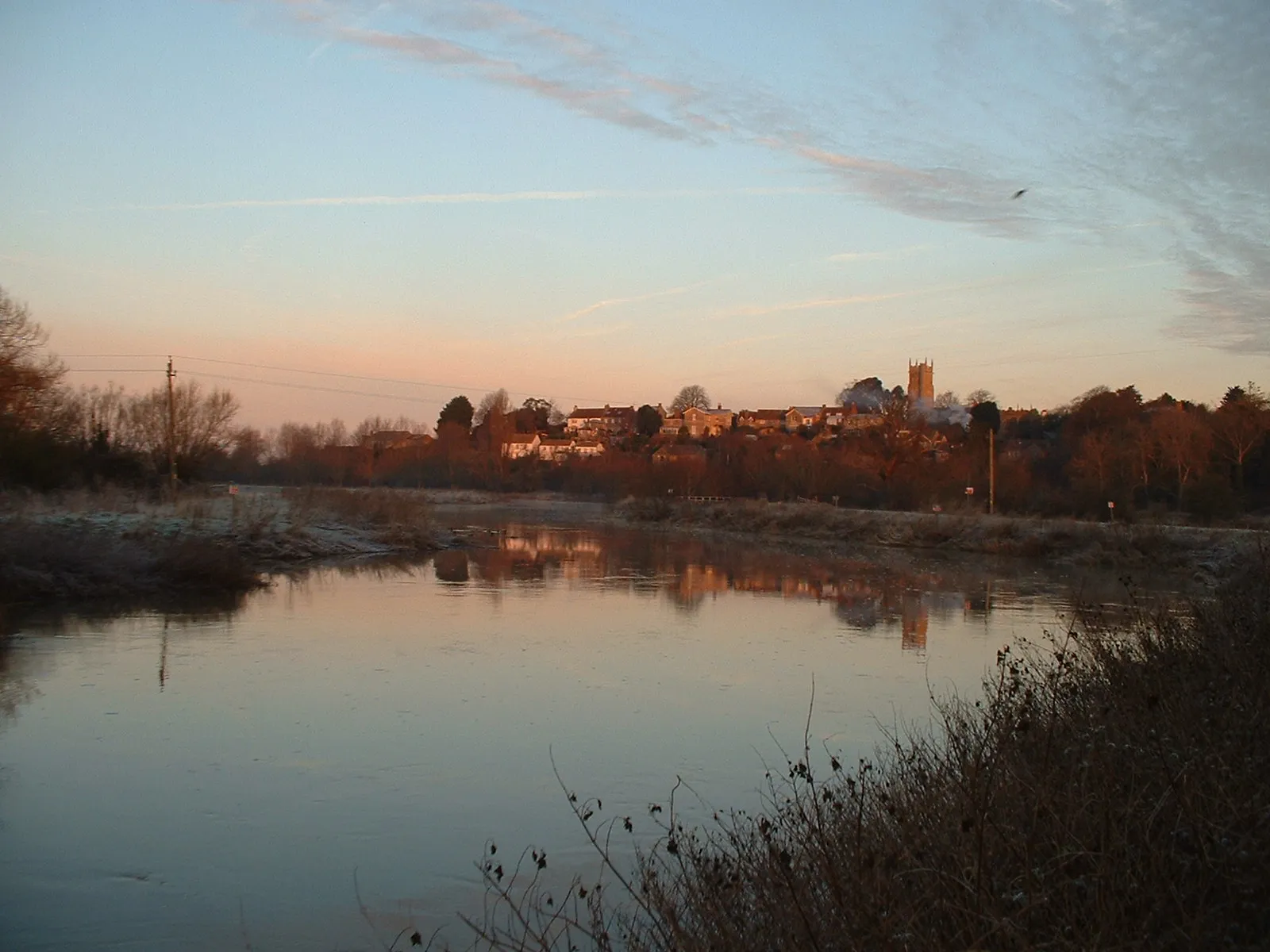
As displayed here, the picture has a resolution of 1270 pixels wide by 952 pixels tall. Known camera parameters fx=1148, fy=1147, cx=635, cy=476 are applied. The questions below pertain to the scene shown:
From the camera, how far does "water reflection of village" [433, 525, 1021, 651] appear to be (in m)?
21.0

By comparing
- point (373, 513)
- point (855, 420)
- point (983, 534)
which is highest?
point (855, 420)

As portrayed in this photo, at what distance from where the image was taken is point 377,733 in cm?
1059

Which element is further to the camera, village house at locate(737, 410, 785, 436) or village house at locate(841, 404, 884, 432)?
village house at locate(737, 410, 785, 436)

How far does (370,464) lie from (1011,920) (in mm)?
84057

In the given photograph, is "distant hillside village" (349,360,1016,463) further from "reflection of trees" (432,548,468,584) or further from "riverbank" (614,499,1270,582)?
"reflection of trees" (432,548,468,584)

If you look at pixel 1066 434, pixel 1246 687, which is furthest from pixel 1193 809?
pixel 1066 434

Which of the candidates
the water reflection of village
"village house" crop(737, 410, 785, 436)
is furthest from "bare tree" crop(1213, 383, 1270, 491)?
"village house" crop(737, 410, 785, 436)

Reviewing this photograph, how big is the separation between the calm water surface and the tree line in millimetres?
15217

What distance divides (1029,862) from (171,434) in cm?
4323

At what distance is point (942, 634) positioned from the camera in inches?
692

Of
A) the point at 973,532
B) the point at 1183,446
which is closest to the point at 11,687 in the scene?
the point at 973,532

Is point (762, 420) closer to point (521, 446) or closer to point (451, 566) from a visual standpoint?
point (521, 446)

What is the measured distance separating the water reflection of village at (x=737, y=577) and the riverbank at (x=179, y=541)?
335 centimetres

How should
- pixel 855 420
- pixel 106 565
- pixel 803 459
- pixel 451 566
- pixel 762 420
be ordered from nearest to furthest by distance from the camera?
pixel 106 565
pixel 451 566
pixel 803 459
pixel 855 420
pixel 762 420
